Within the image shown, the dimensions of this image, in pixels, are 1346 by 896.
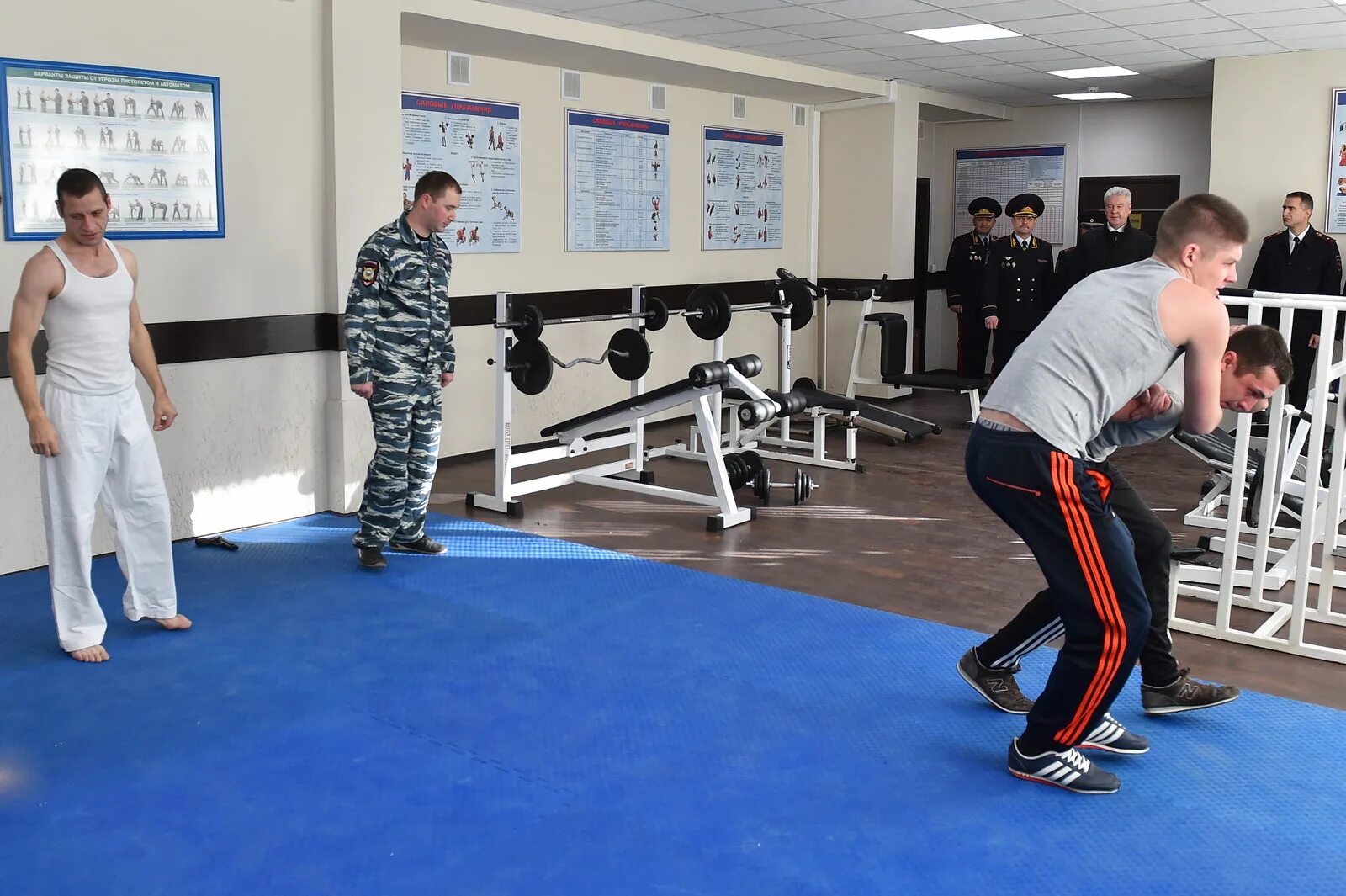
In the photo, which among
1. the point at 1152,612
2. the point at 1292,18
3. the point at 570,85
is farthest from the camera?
the point at 570,85

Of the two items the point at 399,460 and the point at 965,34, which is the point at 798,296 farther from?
the point at 399,460

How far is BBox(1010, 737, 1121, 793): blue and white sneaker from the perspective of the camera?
10.1ft

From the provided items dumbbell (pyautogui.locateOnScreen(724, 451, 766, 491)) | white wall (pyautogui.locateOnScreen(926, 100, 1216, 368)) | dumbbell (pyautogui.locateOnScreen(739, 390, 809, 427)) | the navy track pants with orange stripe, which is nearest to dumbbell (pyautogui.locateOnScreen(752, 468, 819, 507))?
dumbbell (pyautogui.locateOnScreen(724, 451, 766, 491))

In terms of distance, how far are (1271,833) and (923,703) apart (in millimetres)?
1045

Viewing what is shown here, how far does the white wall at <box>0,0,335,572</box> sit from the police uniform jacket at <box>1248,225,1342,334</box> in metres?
6.28

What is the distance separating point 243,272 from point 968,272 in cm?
596

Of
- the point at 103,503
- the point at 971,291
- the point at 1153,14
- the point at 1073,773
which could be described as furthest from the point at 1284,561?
the point at 971,291

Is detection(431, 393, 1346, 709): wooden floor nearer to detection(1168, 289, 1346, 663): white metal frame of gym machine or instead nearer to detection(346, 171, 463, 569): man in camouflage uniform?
detection(1168, 289, 1346, 663): white metal frame of gym machine

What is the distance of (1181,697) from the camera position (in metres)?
3.54

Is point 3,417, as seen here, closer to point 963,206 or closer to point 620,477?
point 620,477

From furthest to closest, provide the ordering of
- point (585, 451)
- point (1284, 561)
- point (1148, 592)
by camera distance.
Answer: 1. point (585, 451)
2. point (1284, 561)
3. point (1148, 592)

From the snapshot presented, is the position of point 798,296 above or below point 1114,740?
above

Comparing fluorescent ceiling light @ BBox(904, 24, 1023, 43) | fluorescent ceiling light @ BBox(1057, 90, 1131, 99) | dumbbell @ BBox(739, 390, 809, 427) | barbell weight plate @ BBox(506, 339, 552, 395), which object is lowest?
dumbbell @ BBox(739, 390, 809, 427)

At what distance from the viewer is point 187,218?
5.33 metres
